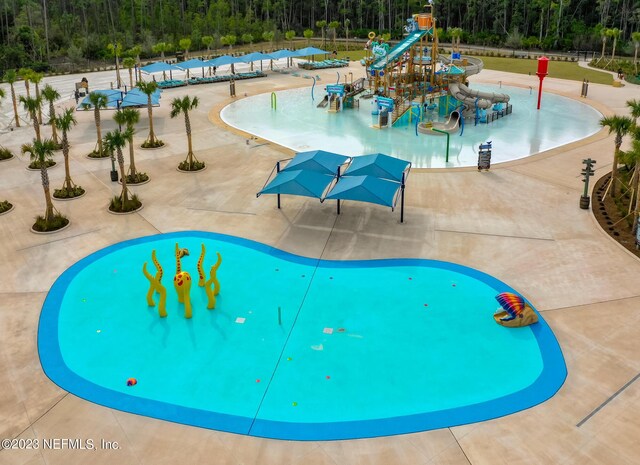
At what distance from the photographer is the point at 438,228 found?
24234mm

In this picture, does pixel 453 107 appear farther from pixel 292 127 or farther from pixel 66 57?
pixel 66 57

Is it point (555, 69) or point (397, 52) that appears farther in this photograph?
point (555, 69)

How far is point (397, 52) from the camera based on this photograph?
43812mm

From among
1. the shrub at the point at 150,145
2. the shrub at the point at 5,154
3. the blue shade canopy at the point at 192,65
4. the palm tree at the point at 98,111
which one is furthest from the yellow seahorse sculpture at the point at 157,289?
the blue shade canopy at the point at 192,65

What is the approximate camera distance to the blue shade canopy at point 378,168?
2580 cm

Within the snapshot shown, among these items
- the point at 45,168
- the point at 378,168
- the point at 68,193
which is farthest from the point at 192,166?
the point at 378,168

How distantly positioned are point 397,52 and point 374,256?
26629 millimetres

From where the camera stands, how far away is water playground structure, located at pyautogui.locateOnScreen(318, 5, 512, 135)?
42438 mm

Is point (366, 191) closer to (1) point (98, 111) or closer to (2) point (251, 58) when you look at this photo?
(1) point (98, 111)

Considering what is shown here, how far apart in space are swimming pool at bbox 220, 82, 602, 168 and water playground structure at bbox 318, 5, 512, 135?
4.07 ft

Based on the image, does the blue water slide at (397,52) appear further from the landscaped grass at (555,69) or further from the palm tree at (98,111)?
the landscaped grass at (555,69)

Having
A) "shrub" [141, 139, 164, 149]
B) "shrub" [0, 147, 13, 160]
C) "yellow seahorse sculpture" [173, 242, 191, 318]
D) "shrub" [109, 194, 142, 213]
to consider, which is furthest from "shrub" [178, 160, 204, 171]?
"yellow seahorse sculpture" [173, 242, 191, 318]

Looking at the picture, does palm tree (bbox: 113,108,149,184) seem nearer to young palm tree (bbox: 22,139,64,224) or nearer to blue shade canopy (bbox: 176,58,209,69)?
young palm tree (bbox: 22,139,64,224)

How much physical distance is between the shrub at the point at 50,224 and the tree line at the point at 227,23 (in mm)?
54526
